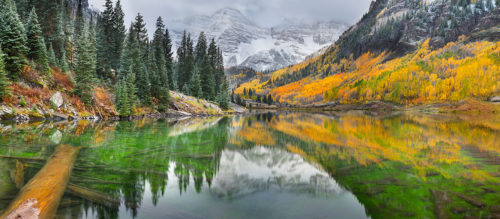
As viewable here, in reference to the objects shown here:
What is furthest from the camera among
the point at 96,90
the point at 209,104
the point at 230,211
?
the point at 209,104

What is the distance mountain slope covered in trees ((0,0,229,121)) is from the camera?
1037 inches

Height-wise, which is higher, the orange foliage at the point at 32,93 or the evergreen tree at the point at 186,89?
the evergreen tree at the point at 186,89

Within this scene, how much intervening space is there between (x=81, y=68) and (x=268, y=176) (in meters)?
34.3

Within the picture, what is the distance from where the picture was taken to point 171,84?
62875 millimetres

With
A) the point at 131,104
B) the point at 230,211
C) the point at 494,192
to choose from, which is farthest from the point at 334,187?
the point at 131,104

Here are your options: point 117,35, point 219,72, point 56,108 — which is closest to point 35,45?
point 56,108

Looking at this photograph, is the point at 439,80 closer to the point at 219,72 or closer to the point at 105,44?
the point at 219,72

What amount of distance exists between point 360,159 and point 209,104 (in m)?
50.7

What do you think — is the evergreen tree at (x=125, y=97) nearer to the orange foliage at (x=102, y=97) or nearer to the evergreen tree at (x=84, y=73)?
the orange foliage at (x=102, y=97)

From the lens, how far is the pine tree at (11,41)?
1011 inches

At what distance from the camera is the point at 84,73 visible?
109 ft

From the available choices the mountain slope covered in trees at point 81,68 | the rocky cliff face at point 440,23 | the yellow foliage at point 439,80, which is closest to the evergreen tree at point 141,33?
the mountain slope covered in trees at point 81,68

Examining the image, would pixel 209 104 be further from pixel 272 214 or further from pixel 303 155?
pixel 272 214

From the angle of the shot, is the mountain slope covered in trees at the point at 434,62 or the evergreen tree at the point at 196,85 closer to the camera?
the evergreen tree at the point at 196,85
